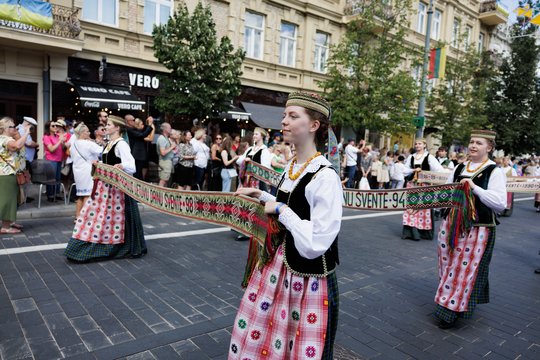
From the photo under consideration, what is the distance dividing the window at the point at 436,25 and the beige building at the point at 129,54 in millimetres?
9598

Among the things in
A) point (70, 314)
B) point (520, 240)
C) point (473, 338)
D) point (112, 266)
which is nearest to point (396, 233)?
point (520, 240)

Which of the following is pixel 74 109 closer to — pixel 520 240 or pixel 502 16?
pixel 520 240

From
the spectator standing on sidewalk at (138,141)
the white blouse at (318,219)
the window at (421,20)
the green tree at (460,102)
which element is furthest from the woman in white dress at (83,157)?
the window at (421,20)

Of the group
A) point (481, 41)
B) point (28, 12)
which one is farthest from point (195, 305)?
point (481, 41)

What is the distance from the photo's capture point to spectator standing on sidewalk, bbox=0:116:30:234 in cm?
646

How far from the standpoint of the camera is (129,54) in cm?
1457

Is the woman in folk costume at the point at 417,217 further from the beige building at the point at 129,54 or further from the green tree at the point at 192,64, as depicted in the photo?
the beige building at the point at 129,54

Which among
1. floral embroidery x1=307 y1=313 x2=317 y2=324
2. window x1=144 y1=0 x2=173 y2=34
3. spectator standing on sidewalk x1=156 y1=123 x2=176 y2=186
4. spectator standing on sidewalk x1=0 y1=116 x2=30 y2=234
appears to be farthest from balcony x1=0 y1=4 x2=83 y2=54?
floral embroidery x1=307 y1=313 x2=317 y2=324

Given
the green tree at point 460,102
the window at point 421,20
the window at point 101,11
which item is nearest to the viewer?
the window at point 101,11

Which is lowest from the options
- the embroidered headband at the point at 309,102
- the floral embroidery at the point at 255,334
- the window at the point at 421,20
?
the floral embroidery at the point at 255,334

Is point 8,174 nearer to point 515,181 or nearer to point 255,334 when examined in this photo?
point 255,334

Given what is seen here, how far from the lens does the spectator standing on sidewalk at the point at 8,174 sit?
6465 millimetres

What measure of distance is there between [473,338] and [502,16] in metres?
35.5

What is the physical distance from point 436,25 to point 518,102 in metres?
8.12
